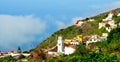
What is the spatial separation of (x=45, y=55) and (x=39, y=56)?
1.71 m

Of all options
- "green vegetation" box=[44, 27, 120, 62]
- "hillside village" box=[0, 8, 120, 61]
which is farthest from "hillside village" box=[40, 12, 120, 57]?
"green vegetation" box=[44, 27, 120, 62]

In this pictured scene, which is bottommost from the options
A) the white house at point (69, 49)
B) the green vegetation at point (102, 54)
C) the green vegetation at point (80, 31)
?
the green vegetation at point (102, 54)

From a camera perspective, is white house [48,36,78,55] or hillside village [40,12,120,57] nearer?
white house [48,36,78,55]

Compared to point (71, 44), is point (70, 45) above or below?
below

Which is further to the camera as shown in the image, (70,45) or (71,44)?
(71,44)

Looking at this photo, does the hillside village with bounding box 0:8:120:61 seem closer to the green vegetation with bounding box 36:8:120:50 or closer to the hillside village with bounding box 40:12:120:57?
the hillside village with bounding box 40:12:120:57

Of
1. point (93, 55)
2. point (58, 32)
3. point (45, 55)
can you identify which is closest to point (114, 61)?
point (93, 55)

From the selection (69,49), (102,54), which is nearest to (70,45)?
(69,49)

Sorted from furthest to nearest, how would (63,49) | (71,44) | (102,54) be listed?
1. (71,44)
2. (63,49)
3. (102,54)

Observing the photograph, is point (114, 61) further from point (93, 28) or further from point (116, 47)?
point (93, 28)

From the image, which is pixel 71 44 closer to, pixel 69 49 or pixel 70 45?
pixel 70 45

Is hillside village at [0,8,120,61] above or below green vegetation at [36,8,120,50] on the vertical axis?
below

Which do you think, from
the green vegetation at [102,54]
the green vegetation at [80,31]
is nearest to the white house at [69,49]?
the green vegetation at [102,54]

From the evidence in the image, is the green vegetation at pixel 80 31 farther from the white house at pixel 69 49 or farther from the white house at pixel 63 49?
the white house at pixel 69 49
